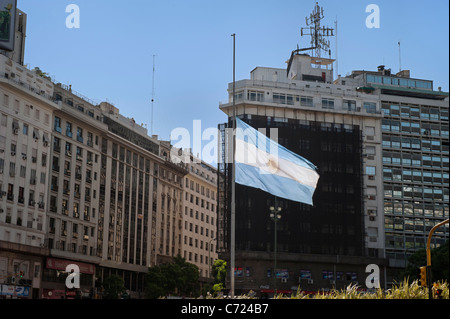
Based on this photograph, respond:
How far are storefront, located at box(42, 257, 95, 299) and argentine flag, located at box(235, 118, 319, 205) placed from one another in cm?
5578

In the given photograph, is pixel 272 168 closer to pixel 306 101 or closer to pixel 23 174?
pixel 23 174

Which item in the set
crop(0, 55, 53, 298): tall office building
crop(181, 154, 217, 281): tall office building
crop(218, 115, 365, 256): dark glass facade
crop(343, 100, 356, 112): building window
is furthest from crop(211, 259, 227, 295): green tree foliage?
crop(181, 154, 217, 281): tall office building

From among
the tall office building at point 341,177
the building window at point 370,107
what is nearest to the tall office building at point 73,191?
the tall office building at point 341,177

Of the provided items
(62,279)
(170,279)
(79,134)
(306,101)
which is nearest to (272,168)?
(62,279)

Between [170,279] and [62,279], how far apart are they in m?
16.9

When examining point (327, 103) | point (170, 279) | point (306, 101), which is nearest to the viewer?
point (170, 279)

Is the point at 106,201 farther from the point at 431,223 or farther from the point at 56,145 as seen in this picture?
the point at 431,223

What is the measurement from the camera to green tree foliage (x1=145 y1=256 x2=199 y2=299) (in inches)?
3629

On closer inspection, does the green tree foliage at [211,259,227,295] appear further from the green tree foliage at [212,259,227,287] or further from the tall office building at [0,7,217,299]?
the tall office building at [0,7,217,299]

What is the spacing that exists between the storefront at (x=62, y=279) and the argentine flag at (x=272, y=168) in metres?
55.8

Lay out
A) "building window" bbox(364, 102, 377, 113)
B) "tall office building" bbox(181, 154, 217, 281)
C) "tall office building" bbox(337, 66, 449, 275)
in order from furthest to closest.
Answer: "tall office building" bbox(181, 154, 217, 281) < "building window" bbox(364, 102, 377, 113) < "tall office building" bbox(337, 66, 449, 275)

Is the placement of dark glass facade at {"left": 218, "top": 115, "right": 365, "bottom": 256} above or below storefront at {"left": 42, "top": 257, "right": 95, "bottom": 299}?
above

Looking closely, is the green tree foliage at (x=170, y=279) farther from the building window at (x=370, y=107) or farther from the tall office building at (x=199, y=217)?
the building window at (x=370, y=107)

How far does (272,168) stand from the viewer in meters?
28.1
